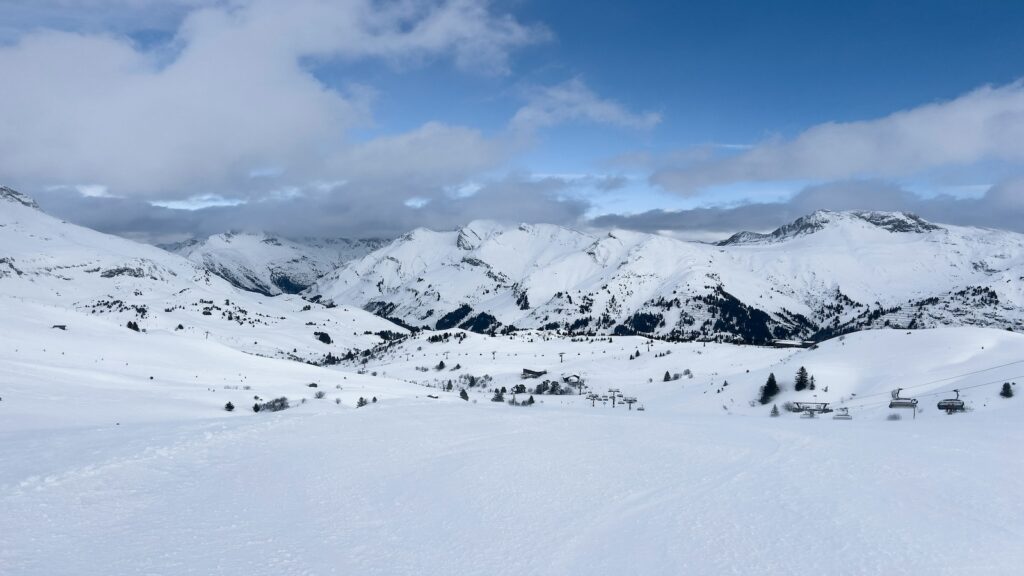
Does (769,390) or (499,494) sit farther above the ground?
(499,494)

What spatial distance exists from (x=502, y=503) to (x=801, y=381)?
7432 centimetres

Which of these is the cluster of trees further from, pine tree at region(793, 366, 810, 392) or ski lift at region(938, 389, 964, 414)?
ski lift at region(938, 389, 964, 414)

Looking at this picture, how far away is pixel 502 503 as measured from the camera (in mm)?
15547

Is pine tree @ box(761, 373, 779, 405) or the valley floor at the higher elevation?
the valley floor

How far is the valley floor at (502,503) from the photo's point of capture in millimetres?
11820

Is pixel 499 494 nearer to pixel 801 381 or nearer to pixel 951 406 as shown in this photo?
pixel 951 406

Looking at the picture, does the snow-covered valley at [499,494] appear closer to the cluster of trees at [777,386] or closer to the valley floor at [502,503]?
the valley floor at [502,503]

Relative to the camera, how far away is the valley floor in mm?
11820

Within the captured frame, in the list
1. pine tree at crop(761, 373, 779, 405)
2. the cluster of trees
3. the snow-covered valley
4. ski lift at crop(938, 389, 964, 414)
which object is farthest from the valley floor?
the cluster of trees

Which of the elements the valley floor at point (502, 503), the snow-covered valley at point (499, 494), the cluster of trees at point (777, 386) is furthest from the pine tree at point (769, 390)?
the valley floor at point (502, 503)

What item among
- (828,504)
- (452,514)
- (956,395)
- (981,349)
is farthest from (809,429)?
(981,349)

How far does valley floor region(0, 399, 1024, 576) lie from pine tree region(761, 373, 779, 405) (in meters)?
56.7

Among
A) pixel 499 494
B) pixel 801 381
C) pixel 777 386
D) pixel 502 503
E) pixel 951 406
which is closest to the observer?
pixel 502 503

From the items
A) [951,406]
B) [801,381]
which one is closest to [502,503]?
[951,406]
